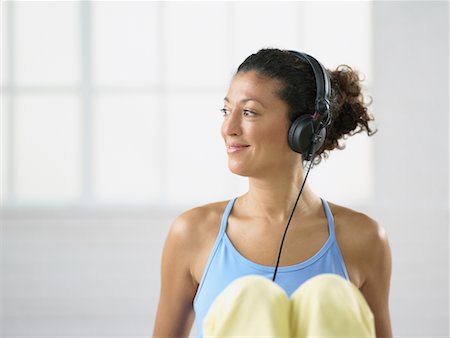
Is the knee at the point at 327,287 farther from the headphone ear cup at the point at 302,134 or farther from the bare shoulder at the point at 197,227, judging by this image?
the bare shoulder at the point at 197,227

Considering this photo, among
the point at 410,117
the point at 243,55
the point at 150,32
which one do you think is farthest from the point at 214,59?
the point at 410,117

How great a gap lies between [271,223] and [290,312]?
0.44 metres

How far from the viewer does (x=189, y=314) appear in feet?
4.54

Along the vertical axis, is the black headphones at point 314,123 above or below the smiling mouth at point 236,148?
above

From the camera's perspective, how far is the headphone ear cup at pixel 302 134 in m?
1.21

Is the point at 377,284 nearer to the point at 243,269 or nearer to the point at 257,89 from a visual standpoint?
the point at 243,269

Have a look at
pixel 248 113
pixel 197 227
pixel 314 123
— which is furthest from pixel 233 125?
pixel 197 227

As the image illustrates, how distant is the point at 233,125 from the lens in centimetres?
121

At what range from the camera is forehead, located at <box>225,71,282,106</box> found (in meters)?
1.23

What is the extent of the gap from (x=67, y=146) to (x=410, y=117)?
180 cm

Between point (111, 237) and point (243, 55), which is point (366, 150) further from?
point (111, 237)

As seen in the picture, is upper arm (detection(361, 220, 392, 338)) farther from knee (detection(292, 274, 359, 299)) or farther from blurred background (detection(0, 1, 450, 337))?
blurred background (detection(0, 1, 450, 337))

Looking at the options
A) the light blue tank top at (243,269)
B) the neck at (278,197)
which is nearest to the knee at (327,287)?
the light blue tank top at (243,269)

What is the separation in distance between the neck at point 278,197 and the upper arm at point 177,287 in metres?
0.16
